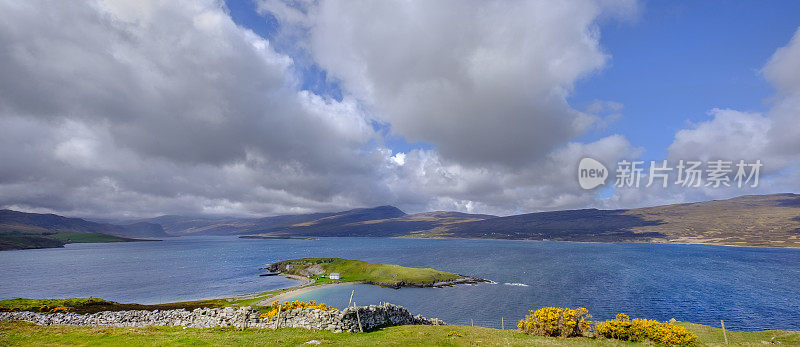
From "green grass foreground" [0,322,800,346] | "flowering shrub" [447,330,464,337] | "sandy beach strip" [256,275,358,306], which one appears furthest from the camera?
"sandy beach strip" [256,275,358,306]

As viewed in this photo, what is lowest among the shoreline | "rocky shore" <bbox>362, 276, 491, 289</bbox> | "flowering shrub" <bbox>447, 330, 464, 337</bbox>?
"rocky shore" <bbox>362, 276, 491, 289</bbox>

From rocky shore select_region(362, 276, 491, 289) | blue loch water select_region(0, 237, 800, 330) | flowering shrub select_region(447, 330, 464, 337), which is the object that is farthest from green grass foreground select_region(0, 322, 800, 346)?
rocky shore select_region(362, 276, 491, 289)

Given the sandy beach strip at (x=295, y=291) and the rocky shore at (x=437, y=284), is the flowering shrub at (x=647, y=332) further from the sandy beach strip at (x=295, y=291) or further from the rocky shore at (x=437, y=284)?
the rocky shore at (x=437, y=284)

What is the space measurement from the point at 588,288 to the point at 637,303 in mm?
22872

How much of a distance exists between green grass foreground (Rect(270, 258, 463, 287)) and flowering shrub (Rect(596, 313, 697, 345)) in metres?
104

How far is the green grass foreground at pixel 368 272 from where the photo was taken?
139000 mm

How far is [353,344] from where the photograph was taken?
2888 cm

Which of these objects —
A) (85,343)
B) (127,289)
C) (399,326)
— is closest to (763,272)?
(399,326)

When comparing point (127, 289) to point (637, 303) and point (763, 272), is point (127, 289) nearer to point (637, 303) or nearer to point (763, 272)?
point (637, 303)

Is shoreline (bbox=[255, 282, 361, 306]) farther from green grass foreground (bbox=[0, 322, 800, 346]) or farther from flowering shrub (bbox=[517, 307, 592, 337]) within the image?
flowering shrub (bbox=[517, 307, 592, 337])

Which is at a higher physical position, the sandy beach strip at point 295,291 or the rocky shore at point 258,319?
the rocky shore at point 258,319

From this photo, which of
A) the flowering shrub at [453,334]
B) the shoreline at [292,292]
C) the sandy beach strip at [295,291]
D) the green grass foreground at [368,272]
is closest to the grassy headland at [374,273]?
the green grass foreground at [368,272]

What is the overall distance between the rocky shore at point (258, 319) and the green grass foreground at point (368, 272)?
92.8 m

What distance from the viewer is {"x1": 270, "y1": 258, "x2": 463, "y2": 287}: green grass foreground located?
139000mm
